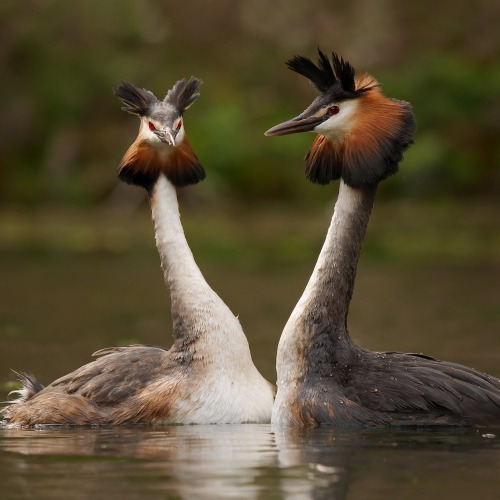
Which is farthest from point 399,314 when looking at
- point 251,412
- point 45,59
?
point 45,59

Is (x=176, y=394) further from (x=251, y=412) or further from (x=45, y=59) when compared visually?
(x=45, y=59)

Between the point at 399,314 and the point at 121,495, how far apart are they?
9.75 metres

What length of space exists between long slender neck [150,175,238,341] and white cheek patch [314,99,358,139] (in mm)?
1406

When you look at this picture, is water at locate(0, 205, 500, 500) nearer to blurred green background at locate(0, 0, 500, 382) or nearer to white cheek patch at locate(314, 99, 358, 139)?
blurred green background at locate(0, 0, 500, 382)

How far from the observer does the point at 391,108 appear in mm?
9961

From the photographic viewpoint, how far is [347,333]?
992cm

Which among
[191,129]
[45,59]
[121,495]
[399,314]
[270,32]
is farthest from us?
[270,32]

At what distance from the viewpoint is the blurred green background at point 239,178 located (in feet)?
53.2

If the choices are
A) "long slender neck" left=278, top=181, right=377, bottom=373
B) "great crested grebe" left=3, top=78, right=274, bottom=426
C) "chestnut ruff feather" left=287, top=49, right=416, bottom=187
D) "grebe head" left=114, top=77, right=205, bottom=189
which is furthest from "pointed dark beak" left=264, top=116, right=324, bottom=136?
"grebe head" left=114, top=77, right=205, bottom=189

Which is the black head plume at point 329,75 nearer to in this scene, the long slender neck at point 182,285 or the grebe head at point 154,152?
the grebe head at point 154,152

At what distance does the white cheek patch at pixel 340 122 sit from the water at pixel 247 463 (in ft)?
6.74

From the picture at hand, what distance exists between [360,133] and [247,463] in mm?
2800

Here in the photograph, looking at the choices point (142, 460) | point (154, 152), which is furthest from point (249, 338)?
point (142, 460)

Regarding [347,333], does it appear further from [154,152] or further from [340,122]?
[154,152]
